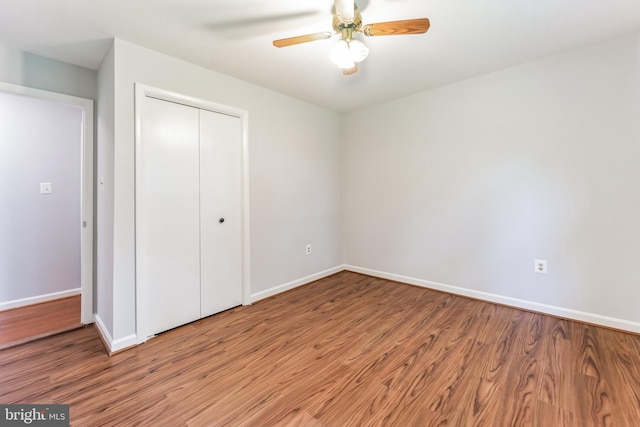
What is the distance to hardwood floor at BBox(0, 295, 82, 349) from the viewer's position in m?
2.20

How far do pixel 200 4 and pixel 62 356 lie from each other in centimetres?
258

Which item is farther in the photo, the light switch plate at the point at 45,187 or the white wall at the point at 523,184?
the light switch plate at the point at 45,187

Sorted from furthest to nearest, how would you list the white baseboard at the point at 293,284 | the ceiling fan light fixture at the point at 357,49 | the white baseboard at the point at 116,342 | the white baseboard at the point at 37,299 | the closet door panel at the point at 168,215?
the white baseboard at the point at 293,284, the white baseboard at the point at 37,299, the closet door panel at the point at 168,215, the white baseboard at the point at 116,342, the ceiling fan light fixture at the point at 357,49

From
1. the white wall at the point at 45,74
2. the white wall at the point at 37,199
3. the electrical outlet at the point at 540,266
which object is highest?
the white wall at the point at 45,74

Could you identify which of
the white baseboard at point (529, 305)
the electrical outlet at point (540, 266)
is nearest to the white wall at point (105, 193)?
the white baseboard at point (529, 305)

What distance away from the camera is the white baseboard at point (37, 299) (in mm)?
2748

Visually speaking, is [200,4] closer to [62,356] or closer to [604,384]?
[62,356]

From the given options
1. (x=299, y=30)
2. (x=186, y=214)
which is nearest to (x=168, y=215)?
(x=186, y=214)

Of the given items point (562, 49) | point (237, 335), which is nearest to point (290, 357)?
point (237, 335)

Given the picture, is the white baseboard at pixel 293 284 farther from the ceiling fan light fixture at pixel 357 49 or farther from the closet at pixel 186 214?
the ceiling fan light fixture at pixel 357 49

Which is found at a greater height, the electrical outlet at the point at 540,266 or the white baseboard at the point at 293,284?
the electrical outlet at the point at 540,266

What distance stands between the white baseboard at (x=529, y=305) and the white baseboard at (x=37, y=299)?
3.75m

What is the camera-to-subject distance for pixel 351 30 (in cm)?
166

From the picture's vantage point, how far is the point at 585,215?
2266 millimetres
